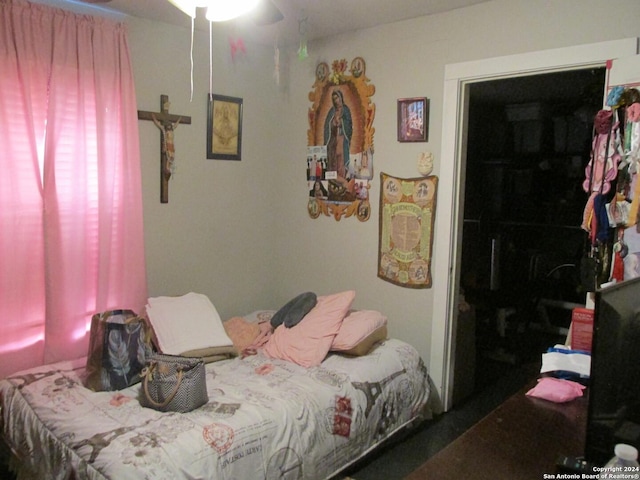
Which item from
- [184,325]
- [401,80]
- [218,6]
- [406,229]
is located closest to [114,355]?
[184,325]

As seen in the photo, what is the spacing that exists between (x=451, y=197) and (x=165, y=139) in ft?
5.79

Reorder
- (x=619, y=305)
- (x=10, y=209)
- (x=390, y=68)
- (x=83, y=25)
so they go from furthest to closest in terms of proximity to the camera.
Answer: (x=390, y=68) < (x=83, y=25) < (x=10, y=209) < (x=619, y=305)

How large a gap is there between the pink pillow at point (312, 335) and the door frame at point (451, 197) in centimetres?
57

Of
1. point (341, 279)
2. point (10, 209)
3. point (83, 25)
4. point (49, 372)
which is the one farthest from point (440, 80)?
point (49, 372)

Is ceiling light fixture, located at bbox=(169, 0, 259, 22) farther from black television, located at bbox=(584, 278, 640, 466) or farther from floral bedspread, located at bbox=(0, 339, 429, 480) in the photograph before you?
floral bedspread, located at bbox=(0, 339, 429, 480)

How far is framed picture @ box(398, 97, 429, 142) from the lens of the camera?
119 inches

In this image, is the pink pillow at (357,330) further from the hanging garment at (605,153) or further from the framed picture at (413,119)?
the hanging garment at (605,153)

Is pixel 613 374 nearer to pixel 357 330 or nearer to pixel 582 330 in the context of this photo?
pixel 582 330

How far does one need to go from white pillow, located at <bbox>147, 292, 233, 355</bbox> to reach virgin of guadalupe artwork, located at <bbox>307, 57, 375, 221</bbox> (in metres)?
1.14

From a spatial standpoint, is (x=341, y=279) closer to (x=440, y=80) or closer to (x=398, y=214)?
(x=398, y=214)

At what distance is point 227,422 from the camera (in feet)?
6.72

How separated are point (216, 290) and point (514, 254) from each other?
2596 millimetres

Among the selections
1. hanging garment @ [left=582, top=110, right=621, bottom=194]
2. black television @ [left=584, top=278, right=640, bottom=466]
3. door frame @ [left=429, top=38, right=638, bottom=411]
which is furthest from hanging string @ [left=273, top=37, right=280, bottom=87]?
black television @ [left=584, top=278, right=640, bottom=466]

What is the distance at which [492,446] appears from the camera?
1323mm
